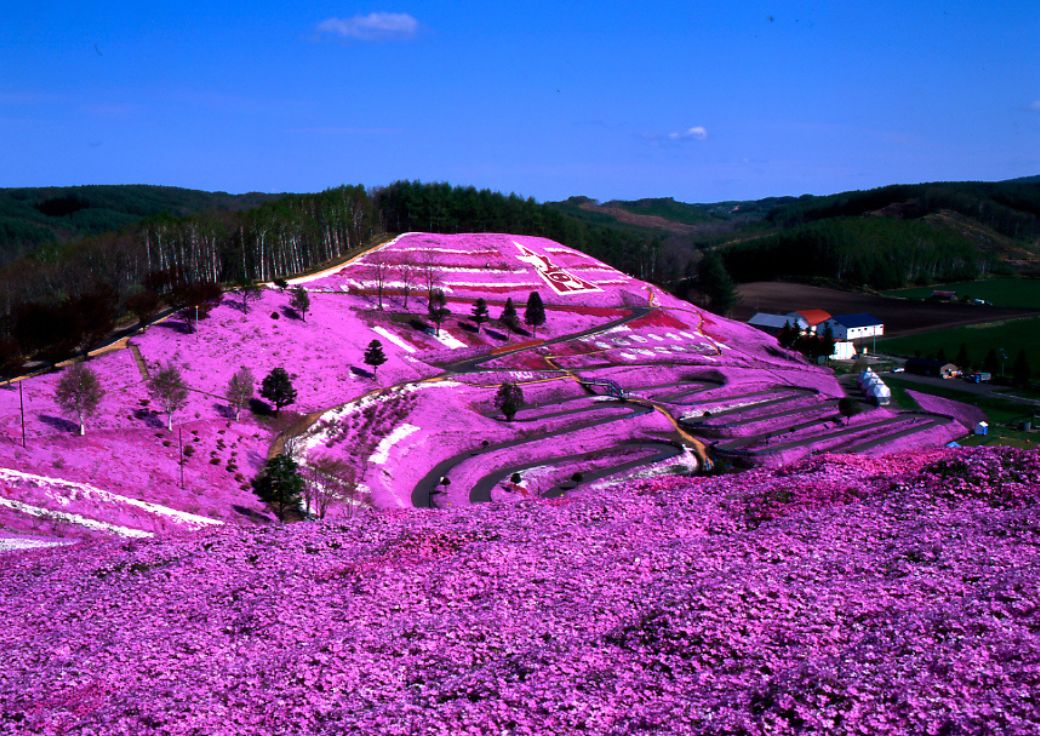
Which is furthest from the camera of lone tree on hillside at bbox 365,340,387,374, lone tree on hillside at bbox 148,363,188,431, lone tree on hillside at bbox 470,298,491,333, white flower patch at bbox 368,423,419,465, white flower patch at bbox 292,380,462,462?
lone tree on hillside at bbox 470,298,491,333

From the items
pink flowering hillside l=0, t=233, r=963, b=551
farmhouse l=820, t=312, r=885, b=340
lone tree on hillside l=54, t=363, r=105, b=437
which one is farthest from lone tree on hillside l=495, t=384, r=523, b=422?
farmhouse l=820, t=312, r=885, b=340

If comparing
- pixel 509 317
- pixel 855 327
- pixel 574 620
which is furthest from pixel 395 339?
pixel 855 327

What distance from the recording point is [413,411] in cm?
5572

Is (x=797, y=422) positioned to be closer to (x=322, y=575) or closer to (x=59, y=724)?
(x=322, y=575)

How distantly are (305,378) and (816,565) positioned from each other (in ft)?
146

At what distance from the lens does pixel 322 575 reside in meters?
19.7

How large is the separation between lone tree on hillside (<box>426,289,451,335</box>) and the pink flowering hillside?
0.29 m

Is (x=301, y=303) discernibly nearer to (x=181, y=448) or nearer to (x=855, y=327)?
(x=181, y=448)

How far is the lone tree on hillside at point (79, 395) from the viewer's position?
130 ft

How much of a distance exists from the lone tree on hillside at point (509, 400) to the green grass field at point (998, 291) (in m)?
105

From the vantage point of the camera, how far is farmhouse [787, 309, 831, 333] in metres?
109

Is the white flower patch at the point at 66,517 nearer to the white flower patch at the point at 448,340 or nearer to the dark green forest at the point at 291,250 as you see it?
the dark green forest at the point at 291,250

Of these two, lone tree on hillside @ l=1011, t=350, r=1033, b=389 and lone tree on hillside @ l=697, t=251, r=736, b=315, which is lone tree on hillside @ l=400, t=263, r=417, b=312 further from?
lone tree on hillside @ l=1011, t=350, r=1033, b=389

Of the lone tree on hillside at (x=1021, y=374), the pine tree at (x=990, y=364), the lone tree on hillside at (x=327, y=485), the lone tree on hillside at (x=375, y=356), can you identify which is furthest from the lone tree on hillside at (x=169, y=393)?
the pine tree at (x=990, y=364)
